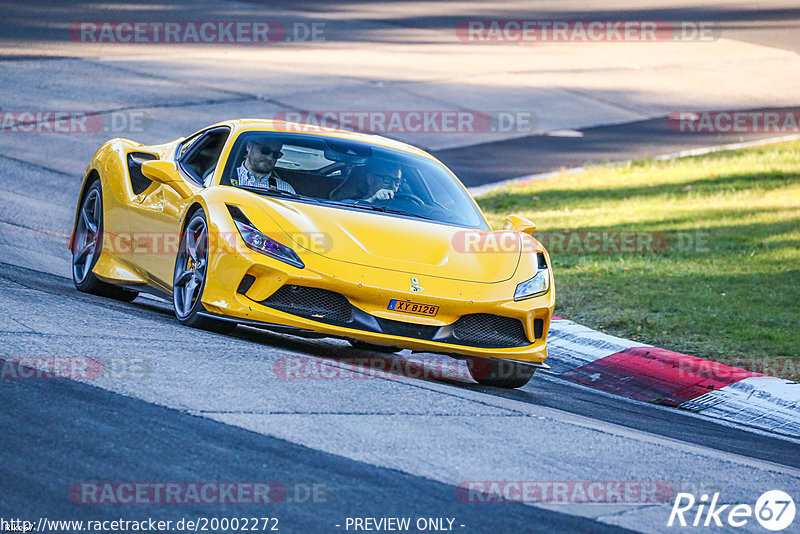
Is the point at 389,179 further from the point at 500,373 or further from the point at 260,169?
the point at 500,373

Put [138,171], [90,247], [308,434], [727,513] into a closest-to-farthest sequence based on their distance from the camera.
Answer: [727,513]
[308,434]
[138,171]
[90,247]

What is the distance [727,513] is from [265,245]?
10.1ft

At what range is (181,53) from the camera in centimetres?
2322

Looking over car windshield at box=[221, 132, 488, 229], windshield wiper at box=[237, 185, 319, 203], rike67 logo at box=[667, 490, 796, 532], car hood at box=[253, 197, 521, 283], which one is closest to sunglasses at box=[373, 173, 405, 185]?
car windshield at box=[221, 132, 488, 229]

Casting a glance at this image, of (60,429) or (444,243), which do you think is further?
(444,243)

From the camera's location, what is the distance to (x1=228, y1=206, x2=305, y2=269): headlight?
7141 millimetres

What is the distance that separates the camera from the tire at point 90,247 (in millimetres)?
9125

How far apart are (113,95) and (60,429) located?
46.8ft

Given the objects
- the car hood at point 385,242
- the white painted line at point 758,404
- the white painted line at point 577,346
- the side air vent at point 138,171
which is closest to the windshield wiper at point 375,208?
the car hood at point 385,242

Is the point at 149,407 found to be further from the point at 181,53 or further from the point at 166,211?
the point at 181,53

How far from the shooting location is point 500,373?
8062mm

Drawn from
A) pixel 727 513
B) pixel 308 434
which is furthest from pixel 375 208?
pixel 727 513

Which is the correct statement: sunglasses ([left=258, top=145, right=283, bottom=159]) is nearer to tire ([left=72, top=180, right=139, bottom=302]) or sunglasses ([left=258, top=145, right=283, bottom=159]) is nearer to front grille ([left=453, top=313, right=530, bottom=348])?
tire ([left=72, top=180, right=139, bottom=302])

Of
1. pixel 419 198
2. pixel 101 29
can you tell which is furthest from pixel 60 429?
pixel 101 29
